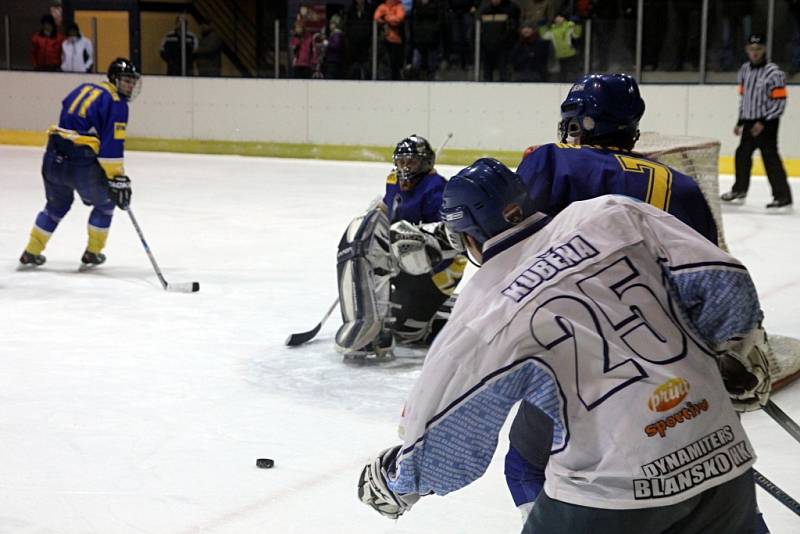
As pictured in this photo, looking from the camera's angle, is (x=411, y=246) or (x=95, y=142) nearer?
(x=411, y=246)

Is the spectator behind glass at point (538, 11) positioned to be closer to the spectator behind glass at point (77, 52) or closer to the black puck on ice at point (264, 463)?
the spectator behind glass at point (77, 52)

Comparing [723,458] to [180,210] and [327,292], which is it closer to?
[327,292]

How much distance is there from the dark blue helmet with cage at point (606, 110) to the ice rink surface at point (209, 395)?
1004mm

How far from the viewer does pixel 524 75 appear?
11.9 meters

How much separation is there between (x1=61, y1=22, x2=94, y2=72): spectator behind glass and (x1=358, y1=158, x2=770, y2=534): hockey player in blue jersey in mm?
13116

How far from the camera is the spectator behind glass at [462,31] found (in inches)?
476

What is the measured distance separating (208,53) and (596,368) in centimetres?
1284

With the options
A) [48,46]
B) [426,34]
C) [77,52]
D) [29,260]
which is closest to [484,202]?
[29,260]

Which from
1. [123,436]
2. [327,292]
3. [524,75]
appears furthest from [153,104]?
[123,436]

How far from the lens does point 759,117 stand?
8922 millimetres

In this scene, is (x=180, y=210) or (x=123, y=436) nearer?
(x=123, y=436)

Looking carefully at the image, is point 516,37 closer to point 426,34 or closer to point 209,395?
point 426,34

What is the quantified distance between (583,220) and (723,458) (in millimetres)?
353

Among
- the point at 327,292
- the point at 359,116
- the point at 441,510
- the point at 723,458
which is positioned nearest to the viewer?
the point at 723,458
